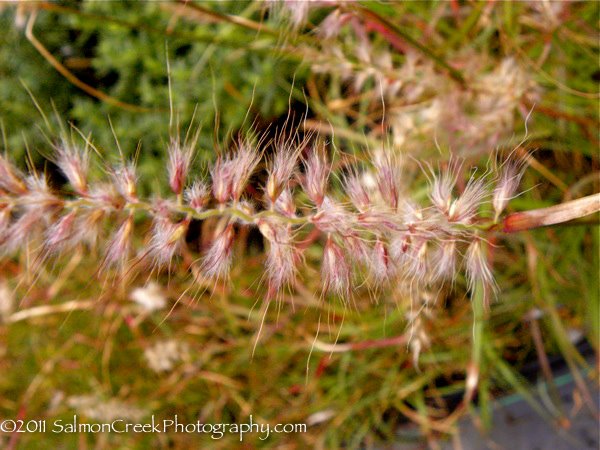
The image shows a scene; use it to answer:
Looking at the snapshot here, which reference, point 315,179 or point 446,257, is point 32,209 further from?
point 446,257

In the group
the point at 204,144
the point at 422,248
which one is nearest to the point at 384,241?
the point at 422,248

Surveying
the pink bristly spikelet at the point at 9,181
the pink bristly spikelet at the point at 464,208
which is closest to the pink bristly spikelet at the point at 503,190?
the pink bristly spikelet at the point at 464,208

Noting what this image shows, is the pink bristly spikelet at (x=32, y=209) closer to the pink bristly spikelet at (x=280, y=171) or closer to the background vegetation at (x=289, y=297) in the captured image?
the pink bristly spikelet at (x=280, y=171)

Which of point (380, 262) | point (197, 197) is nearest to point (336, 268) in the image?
point (380, 262)

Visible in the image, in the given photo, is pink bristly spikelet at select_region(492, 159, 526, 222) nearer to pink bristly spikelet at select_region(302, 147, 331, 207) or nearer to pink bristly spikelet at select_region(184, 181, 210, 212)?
pink bristly spikelet at select_region(302, 147, 331, 207)

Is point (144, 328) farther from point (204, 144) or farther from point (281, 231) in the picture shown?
point (281, 231)
